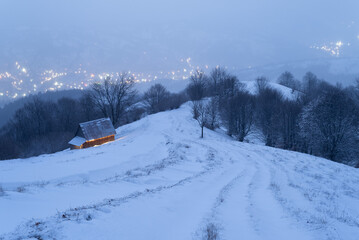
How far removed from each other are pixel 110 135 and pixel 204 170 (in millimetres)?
25283

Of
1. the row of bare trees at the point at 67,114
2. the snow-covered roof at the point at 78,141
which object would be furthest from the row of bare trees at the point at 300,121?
the snow-covered roof at the point at 78,141

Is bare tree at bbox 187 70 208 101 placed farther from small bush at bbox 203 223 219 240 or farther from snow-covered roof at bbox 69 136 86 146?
small bush at bbox 203 223 219 240

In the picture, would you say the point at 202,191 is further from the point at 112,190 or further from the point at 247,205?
the point at 112,190

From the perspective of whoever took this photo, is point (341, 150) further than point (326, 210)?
Yes

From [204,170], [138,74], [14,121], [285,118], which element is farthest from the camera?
[138,74]

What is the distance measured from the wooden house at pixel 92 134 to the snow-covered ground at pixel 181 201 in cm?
1889

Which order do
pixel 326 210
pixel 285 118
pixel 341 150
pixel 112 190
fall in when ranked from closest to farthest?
pixel 326 210, pixel 112 190, pixel 341 150, pixel 285 118

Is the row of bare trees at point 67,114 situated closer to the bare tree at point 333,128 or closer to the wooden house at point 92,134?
the wooden house at point 92,134

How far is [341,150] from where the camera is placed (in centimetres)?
2567

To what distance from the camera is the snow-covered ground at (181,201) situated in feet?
17.3

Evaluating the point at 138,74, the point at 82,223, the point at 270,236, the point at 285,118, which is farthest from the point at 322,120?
the point at 138,74

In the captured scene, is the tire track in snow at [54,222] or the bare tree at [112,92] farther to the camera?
the bare tree at [112,92]

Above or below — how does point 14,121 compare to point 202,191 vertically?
below

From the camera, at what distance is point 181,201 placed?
7758 millimetres
